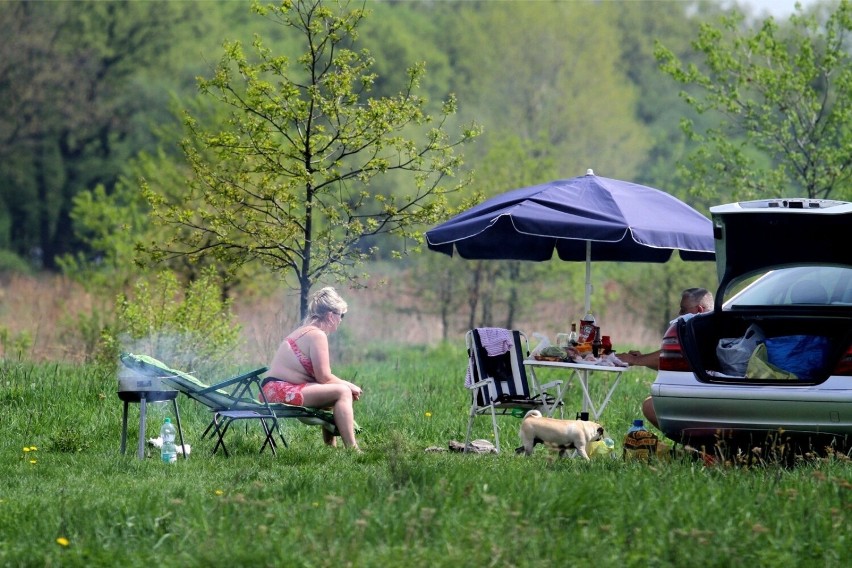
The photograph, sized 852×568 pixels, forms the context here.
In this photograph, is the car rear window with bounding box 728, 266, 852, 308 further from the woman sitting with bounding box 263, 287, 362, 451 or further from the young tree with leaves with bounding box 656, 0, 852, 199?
the young tree with leaves with bounding box 656, 0, 852, 199

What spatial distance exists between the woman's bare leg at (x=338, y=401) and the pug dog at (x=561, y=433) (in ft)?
4.11

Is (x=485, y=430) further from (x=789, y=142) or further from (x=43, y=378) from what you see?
(x=789, y=142)

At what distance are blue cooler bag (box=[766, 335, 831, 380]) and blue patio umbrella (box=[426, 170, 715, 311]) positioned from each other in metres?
1.31

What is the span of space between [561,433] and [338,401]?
1.62 metres

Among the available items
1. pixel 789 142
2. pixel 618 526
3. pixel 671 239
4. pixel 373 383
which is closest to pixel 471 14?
pixel 789 142

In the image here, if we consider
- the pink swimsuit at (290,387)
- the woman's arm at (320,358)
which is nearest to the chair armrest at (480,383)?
the woman's arm at (320,358)

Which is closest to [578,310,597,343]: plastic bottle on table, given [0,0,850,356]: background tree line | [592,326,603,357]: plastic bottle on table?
[592,326,603,357]: plastic bottle on table

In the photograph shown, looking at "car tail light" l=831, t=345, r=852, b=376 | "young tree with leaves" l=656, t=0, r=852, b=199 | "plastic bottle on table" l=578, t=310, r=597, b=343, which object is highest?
"young tree with leaves" l=656, t=0, r=852, b=199

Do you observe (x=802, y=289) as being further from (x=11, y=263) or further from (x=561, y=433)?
(x=11, y=263)

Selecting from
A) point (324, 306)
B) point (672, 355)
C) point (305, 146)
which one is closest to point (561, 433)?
point (672, 355)

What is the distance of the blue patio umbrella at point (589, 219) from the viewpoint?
8.31 metres

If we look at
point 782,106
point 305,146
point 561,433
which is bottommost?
point 561,433

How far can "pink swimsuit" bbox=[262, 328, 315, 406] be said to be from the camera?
8609mm

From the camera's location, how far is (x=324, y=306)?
8.79 meters
